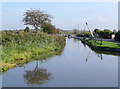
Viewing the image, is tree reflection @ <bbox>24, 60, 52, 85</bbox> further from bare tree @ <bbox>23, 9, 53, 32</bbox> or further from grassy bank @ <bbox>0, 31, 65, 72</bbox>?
bare tree @ <bbox>23, 9, 53, 32</bbox>

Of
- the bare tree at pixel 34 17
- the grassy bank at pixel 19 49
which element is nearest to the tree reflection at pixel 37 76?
the grassy bank at pixel 19 49

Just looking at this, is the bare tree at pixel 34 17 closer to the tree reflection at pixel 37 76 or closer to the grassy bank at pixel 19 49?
the grassy bank at pixel 19 49

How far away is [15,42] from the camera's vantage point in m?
17.7

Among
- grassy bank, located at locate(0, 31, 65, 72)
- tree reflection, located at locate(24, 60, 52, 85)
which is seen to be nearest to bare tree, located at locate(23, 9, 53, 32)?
grassy bank, located at locate(0, 31, 65, 72)

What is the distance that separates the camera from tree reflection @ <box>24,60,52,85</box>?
29.0 ft

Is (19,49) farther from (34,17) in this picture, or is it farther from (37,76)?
(34,17)

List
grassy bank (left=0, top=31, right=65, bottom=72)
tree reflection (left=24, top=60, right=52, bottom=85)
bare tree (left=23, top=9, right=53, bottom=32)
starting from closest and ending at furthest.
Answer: tree reflection (left=24, top=60, right=52, bottom=85) → grassy bank (left=0, top=31, right=65, bottom=72) → bare tree (left=23, top=9, right=53, bottom=32)

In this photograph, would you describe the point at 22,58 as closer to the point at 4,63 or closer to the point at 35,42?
the point at 4,63

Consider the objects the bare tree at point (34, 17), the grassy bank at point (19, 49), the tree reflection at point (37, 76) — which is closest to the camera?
the tree reflection at point (37, 76)

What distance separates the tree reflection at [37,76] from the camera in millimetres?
8834

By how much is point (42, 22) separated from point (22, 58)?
70.3 ft

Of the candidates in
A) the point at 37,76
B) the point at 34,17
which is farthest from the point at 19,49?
the point at 34,17

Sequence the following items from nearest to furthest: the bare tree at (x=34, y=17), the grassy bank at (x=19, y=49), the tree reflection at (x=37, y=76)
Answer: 1. the tree reflection at (x=37, y=76)
2. the grassy bank at (x=19, y=49)
3. the bare tree at (x=34, y=17)

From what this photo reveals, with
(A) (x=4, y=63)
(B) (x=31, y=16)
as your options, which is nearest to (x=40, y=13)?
(B) (x=31, y=16)
